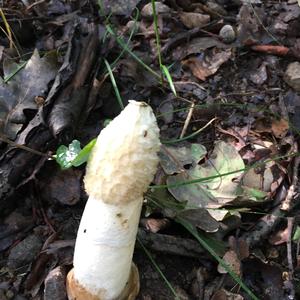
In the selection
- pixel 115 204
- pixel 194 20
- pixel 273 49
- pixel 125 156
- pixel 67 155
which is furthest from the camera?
pixel 194 20

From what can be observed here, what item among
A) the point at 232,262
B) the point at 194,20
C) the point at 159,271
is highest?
the point at 194,20

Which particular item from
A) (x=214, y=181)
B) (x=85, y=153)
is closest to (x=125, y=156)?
(x=85, y=153)

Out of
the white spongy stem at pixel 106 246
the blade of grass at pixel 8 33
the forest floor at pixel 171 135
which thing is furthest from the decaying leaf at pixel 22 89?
the white spongy stem at pixel 106 246

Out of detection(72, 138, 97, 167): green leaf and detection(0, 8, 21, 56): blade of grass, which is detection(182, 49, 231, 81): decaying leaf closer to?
detection(0, 8, 21, 56): blade of grass

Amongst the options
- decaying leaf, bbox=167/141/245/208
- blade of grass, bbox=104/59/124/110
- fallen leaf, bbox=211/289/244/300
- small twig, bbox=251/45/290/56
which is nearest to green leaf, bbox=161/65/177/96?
blade of grass, bbox=104/59/124/110

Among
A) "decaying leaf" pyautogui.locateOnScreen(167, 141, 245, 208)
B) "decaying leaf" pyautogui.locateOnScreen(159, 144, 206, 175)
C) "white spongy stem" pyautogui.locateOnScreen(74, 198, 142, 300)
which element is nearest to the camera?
"white spongy stem" pyautogui.locateOnScreen(74, 198, 142, 300)

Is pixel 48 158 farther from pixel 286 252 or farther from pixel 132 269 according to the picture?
pixel 286 252

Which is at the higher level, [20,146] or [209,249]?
[20,146]

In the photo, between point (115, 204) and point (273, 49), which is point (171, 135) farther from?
point (115, 204)
